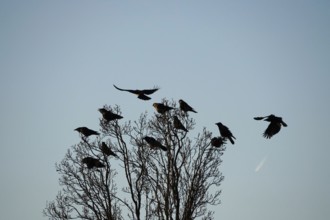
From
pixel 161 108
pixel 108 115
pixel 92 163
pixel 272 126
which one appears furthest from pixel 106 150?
pixel 272 126

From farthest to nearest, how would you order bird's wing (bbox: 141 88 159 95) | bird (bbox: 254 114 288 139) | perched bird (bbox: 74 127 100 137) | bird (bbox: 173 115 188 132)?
1. perched bird (bbox: 74 127 100 137)
2. bird (bbox: 173 115 188 132)
3. bird's wing (bbox: 141 88 159 95)
4. bird (bbox: 254 114 288 139)

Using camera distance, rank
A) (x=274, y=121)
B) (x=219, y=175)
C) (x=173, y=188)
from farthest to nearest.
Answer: (x=219, y=175), (x=173, y=188), (x=274, y=121)

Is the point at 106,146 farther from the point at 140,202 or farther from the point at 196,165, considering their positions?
the point at 196,165

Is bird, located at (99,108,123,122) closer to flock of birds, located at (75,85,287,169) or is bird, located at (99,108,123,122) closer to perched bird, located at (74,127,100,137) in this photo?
flock of birds, located at (75,85,287,169)

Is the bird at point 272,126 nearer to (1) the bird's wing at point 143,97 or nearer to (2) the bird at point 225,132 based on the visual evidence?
(2) the bird at point 225,132

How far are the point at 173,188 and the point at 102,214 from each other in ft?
9.68

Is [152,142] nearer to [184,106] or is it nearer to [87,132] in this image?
[184,106]

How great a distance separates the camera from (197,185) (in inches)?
519

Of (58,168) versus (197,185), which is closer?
(197,185)

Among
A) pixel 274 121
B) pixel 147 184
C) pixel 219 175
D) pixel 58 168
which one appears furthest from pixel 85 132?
pixel 274 121

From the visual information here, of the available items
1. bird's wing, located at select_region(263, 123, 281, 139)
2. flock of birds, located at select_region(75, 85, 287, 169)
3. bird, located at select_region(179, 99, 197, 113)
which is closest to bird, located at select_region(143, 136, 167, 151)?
flock of birds, located at select_region(75, 85, 287, 169)

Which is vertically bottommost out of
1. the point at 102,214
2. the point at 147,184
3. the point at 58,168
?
Answer: the point at 102,214

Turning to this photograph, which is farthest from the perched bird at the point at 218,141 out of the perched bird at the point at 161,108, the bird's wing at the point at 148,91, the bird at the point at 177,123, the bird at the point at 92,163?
the bird at the point at 92,163

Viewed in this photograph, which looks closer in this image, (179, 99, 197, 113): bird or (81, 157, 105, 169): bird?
(81, 157, 105, 169): bird
